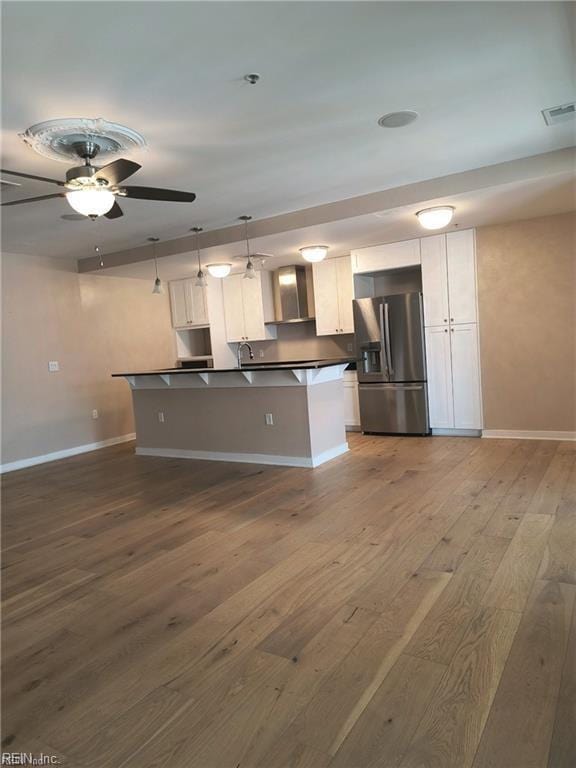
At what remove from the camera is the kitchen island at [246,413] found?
193 inches

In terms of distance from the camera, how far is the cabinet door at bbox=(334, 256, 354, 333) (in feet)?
21.2

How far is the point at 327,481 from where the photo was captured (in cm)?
429

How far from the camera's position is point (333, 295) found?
261 inches

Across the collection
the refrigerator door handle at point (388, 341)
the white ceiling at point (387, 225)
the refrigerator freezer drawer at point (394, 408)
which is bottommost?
the refrigerator freezer drawer at point (394, 408)

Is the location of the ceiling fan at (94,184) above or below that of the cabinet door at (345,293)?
above

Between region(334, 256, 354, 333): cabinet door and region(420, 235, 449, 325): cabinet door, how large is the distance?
3.33 ft

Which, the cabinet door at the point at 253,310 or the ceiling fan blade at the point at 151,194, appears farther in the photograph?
the cabinet door at the point at 253,310

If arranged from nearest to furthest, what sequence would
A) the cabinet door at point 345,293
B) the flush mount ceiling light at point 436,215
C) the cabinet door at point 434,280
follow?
the flush mount ceiling light at point 436,215, the cabinet door at point 434,280, the cabinet door at point 345,293

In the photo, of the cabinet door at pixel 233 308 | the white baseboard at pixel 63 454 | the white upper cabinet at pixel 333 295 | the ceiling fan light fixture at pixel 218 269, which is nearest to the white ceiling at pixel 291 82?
the ceiling fan light fixture at pixel 218 269

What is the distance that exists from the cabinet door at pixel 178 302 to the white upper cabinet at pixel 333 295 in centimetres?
215

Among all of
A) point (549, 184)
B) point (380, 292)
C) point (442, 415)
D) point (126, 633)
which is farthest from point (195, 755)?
point (380, 292)

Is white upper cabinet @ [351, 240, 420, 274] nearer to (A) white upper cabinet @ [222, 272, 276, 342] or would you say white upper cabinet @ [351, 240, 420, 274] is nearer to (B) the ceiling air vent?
(A) white upper cabinet @ [222, 272, 276, 342]

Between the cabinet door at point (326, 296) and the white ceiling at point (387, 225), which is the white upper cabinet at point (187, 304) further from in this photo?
the cabinet door at point (326, 296)

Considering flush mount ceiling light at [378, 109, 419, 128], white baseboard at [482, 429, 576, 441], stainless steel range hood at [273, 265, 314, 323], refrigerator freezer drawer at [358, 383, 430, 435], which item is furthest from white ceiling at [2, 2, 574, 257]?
stainless steel range hood at [273, 265, 314, 323]
